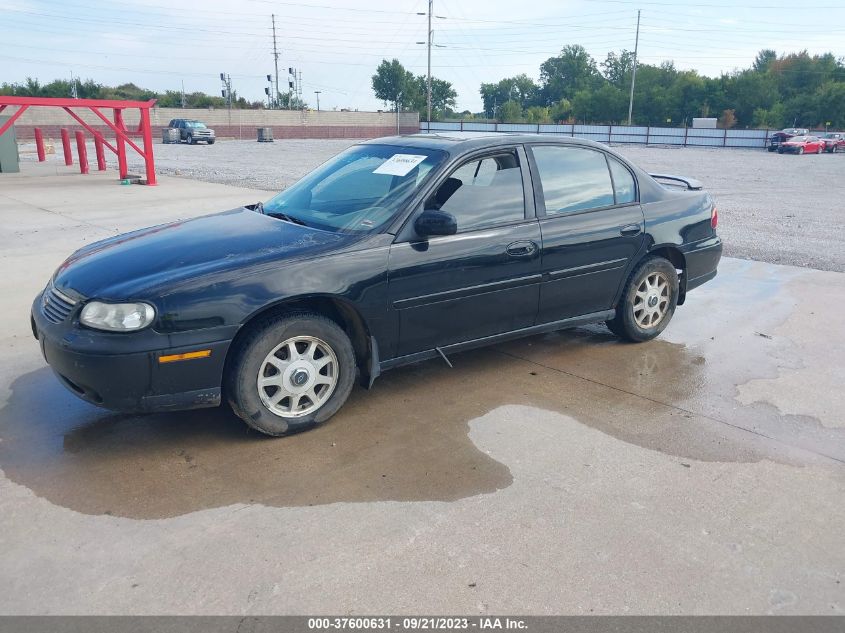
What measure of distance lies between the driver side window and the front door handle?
0.16 metres

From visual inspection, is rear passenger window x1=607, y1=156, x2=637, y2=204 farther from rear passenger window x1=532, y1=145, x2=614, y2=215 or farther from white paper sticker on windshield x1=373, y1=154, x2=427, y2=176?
white paper sticker on windshield x1=373, y1=154, x2=427, y2=176

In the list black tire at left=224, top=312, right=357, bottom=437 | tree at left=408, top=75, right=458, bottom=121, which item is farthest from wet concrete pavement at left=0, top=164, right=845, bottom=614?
tree at left=408, top=75, right=458, bottom=121

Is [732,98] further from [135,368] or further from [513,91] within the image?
[135,368]

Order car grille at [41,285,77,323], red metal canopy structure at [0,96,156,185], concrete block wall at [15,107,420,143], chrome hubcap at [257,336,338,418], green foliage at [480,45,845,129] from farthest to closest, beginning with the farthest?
1. green foliage at [480,45,845,129]
2. concrete block wall at [15,107,420,143]
3. red metal canopy structure at [0,96,156,185]
4. chrome hubcap at [257,336,338,418]
5. car grille at [41,285,77,323]

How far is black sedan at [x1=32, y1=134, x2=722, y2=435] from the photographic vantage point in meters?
3.48

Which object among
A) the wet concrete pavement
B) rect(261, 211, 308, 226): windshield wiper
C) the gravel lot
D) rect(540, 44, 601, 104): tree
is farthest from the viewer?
rect(540, 44, 601, 104): tree

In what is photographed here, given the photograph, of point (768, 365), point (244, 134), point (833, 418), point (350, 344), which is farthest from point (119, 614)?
point (244, 134)

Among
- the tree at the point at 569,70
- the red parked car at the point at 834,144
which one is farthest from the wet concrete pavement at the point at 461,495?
the tree at the point at 569,70

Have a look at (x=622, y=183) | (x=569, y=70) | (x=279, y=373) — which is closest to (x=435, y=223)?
(x=279, y=373)

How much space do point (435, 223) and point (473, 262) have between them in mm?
449

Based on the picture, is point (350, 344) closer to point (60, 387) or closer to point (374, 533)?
point (374, 533)

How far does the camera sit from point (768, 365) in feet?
16.9

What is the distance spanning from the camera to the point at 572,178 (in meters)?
4.93

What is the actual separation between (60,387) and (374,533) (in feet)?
9.01
